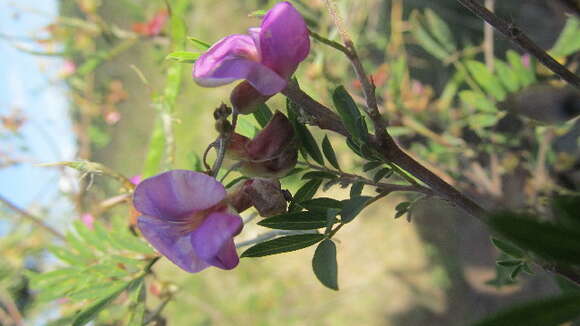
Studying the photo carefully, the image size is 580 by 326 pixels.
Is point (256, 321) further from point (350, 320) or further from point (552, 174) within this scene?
point (552, 174)

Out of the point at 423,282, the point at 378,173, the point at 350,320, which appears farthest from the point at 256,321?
the point at 378,173

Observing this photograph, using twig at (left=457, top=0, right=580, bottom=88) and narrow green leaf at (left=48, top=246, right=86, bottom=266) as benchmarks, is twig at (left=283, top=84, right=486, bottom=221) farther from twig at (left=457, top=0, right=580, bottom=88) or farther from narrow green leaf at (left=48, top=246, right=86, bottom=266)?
narrow green leaf at (left=48, top=246, right=86, bottom=266)

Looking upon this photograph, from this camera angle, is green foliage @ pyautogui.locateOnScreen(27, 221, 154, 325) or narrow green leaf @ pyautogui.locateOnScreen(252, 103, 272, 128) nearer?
narrow green leaf @ pyautogui.locateOnScreen(252, 103, 272, 128)

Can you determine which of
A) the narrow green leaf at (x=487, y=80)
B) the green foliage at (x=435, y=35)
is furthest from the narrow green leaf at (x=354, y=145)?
the green foliage at (x=435, y=35)

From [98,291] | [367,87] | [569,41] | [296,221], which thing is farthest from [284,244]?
[569,41]

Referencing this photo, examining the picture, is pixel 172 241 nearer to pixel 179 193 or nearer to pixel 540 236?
pixel 179 193

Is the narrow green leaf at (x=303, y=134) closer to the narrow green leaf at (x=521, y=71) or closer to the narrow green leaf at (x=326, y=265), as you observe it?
the narrow green leaf at (x=326, y=265)

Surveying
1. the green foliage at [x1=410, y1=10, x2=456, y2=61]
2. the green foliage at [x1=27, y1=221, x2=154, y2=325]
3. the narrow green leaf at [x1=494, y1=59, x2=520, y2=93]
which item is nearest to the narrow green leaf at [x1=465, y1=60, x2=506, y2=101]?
the narrow green leaf at [x1=494, y1=59, x2=520, y2=93]
